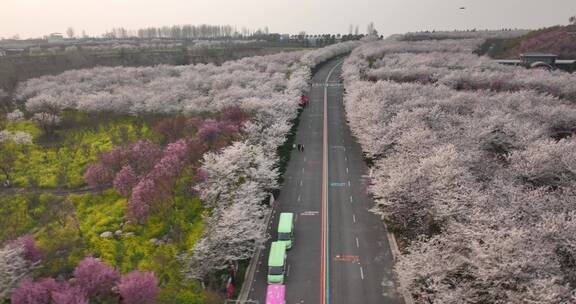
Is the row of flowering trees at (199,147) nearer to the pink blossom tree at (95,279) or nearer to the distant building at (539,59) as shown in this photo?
the pink blossom tree at (95,279)

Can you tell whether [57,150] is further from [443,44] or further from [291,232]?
[443,44]

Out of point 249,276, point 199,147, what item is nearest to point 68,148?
point 199,147

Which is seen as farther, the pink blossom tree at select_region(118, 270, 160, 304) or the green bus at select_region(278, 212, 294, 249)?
the green bus at select_region(278, 212, 294, 249)

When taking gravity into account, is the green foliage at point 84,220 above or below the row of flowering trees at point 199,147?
below

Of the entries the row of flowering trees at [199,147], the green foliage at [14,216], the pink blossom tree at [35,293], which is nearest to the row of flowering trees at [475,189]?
the row of flowering trees at [199,147]

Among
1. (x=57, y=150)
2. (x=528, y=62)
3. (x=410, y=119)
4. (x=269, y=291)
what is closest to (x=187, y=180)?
(x=269, y=291)

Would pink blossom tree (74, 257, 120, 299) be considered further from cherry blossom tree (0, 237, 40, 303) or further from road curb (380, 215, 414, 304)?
road curb (380, 215, 414, 304)

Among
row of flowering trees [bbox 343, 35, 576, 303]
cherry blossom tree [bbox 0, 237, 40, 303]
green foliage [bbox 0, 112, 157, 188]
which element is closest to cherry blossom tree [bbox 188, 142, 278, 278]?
cherry blossom tree [bbox 0, 237, 40, 303]
